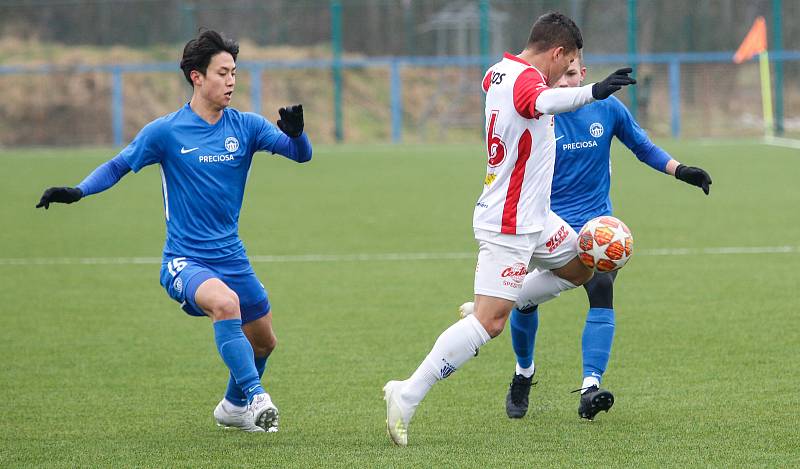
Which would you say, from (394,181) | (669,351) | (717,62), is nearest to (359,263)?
(669,351)

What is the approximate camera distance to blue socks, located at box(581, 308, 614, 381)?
607cm

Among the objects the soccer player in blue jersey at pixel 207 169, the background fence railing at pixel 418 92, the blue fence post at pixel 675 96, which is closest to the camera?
the soccer player in blue jersey at pixel 207 169

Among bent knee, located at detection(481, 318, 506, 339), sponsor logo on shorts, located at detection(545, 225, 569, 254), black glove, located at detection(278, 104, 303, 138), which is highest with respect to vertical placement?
black glove, located at detection(278, 104, 303, 138)

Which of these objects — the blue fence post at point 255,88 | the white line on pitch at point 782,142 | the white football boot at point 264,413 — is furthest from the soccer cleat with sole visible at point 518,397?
the blue fence post at point 255,88

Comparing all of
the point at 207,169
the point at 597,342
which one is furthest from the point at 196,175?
the point at 597,342

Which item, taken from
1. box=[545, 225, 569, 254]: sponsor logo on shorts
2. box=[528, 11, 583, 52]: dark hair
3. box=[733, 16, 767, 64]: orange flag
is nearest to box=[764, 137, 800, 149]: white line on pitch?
box=[733, 16, 767, 64]: orange flag

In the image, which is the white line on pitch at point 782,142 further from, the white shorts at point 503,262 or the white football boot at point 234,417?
the white football boot at point 234,417

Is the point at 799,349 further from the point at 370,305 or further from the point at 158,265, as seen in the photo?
the point at 158,265

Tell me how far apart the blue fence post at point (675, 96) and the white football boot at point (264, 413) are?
28066mm

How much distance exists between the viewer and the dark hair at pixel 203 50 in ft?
19.0

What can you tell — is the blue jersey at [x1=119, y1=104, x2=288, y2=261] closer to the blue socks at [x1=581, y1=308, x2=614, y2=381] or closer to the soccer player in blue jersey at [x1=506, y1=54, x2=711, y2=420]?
the soccer player in blue jersey at [x1=506, y1=54, x2=711, y2=420]

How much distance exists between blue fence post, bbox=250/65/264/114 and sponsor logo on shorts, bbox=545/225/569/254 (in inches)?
1140

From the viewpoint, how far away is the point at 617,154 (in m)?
26.5

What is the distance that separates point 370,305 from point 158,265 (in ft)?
10.8
